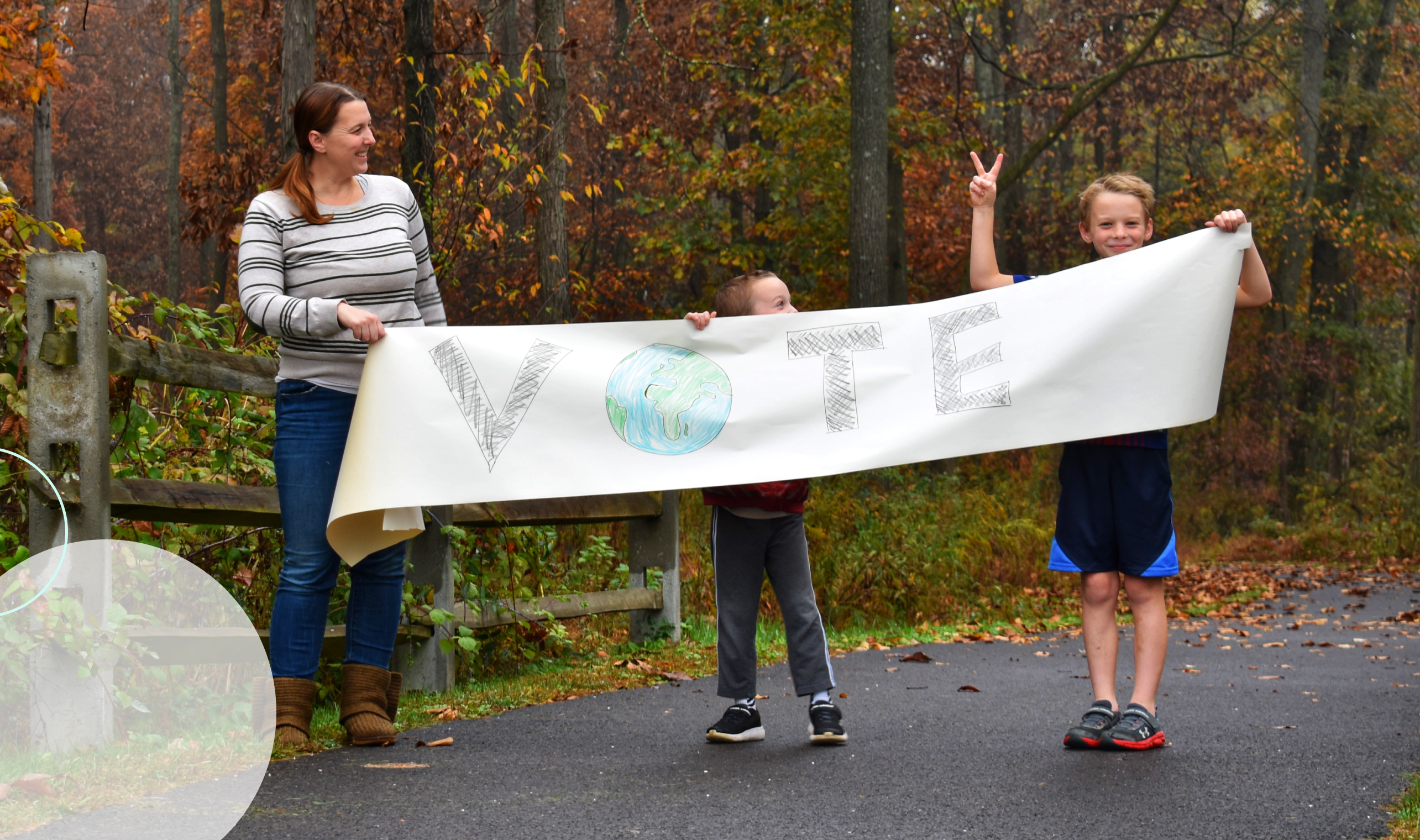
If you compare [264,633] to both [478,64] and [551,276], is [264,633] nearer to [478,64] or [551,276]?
[478,64]

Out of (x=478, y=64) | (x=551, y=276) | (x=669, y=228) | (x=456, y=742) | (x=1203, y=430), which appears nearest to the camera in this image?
(x=456, y=742)

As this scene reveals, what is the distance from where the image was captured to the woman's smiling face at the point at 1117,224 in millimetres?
4617

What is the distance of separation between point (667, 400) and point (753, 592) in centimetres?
78

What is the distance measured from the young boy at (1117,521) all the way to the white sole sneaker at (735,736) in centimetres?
111

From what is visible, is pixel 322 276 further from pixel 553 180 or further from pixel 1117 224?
pixel 553 180

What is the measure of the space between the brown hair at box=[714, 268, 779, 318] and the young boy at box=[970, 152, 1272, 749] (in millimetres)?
839

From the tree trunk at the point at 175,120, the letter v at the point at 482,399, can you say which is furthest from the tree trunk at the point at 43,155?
the letter v at the point at 482,399

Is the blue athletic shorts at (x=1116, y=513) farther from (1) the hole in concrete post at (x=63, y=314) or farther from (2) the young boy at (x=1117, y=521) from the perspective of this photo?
(1) the hole in concrete post at (x=63, y=314)

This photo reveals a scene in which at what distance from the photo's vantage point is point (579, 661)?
6.82 m

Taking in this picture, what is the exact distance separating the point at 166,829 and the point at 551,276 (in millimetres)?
10376

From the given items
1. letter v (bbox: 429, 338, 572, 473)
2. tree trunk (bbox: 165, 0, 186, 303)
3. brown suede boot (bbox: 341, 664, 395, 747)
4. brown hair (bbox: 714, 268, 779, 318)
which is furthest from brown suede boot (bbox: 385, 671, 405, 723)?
tree trunk (bbox: 165, 0, 186, 303)

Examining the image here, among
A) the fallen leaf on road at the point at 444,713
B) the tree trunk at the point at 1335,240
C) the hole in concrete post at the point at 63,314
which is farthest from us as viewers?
the tree trunk at the point at 1335,240

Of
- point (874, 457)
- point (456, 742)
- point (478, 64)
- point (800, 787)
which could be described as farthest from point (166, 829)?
point (478, 64)
